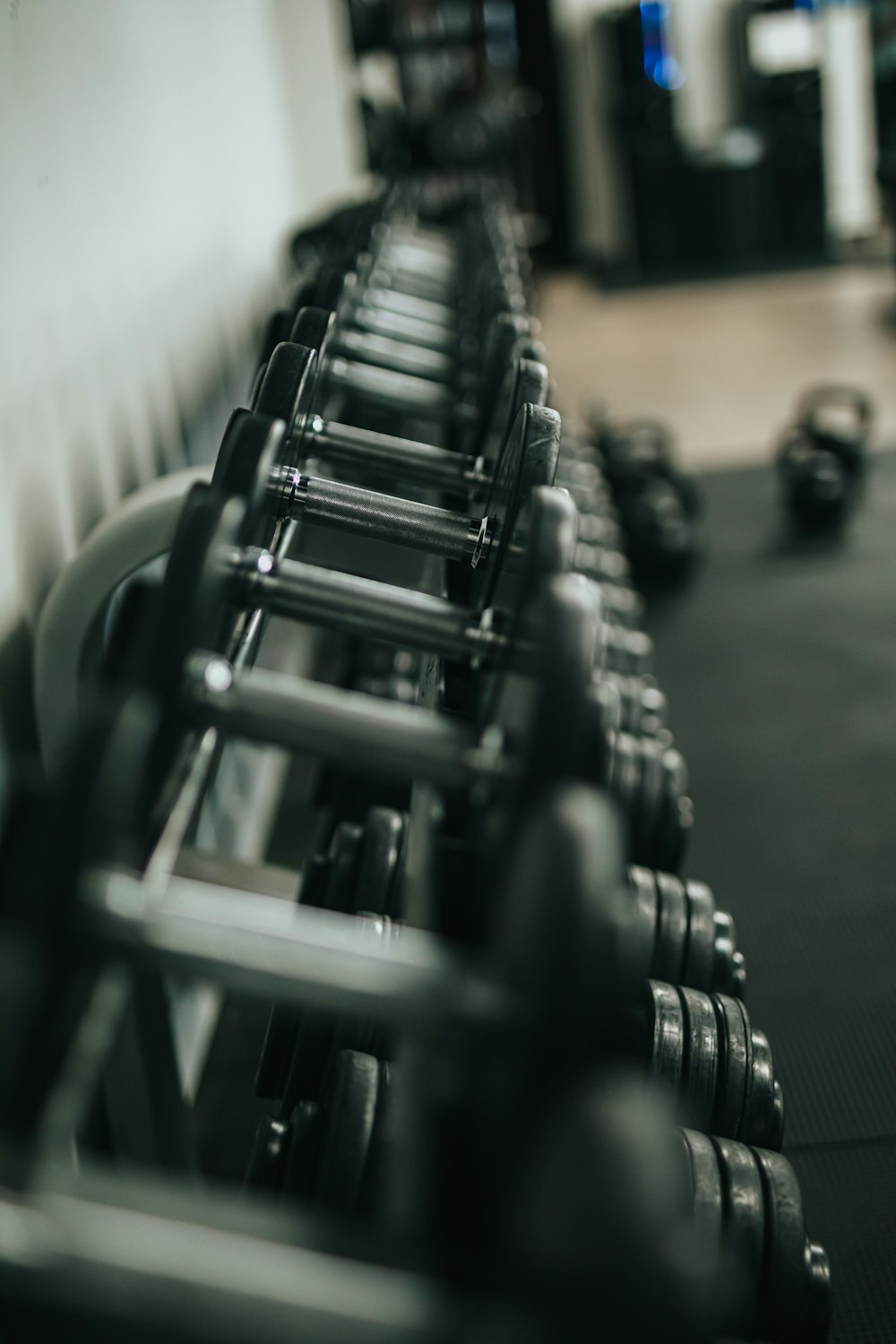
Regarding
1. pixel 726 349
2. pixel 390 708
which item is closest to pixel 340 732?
pixel 390 708

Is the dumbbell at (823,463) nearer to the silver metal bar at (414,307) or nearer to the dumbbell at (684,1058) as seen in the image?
the silver metal bar at (414,307)

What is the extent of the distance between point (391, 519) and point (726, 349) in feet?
16.3

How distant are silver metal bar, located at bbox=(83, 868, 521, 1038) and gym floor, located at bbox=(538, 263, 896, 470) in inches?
142

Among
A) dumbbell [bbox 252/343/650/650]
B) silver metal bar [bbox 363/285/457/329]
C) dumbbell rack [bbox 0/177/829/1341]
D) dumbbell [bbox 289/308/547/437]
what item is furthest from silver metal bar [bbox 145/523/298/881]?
silver metal bar [bbox 363/285/457/329]

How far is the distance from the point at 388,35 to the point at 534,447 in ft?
20.4

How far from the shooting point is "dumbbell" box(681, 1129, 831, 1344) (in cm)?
94

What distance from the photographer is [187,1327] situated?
1.57ft

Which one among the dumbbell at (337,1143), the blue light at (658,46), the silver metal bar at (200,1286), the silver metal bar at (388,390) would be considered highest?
the blue light at (658,46)

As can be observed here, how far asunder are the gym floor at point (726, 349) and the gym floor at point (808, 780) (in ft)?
0.09

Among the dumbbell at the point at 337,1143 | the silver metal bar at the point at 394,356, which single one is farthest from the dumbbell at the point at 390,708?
the silver metal bar at the point at 394,356

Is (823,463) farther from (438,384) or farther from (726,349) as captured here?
(726,349)

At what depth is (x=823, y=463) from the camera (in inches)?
126

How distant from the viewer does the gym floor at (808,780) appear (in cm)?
141

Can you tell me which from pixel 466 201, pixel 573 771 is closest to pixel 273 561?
pixel 573 771
